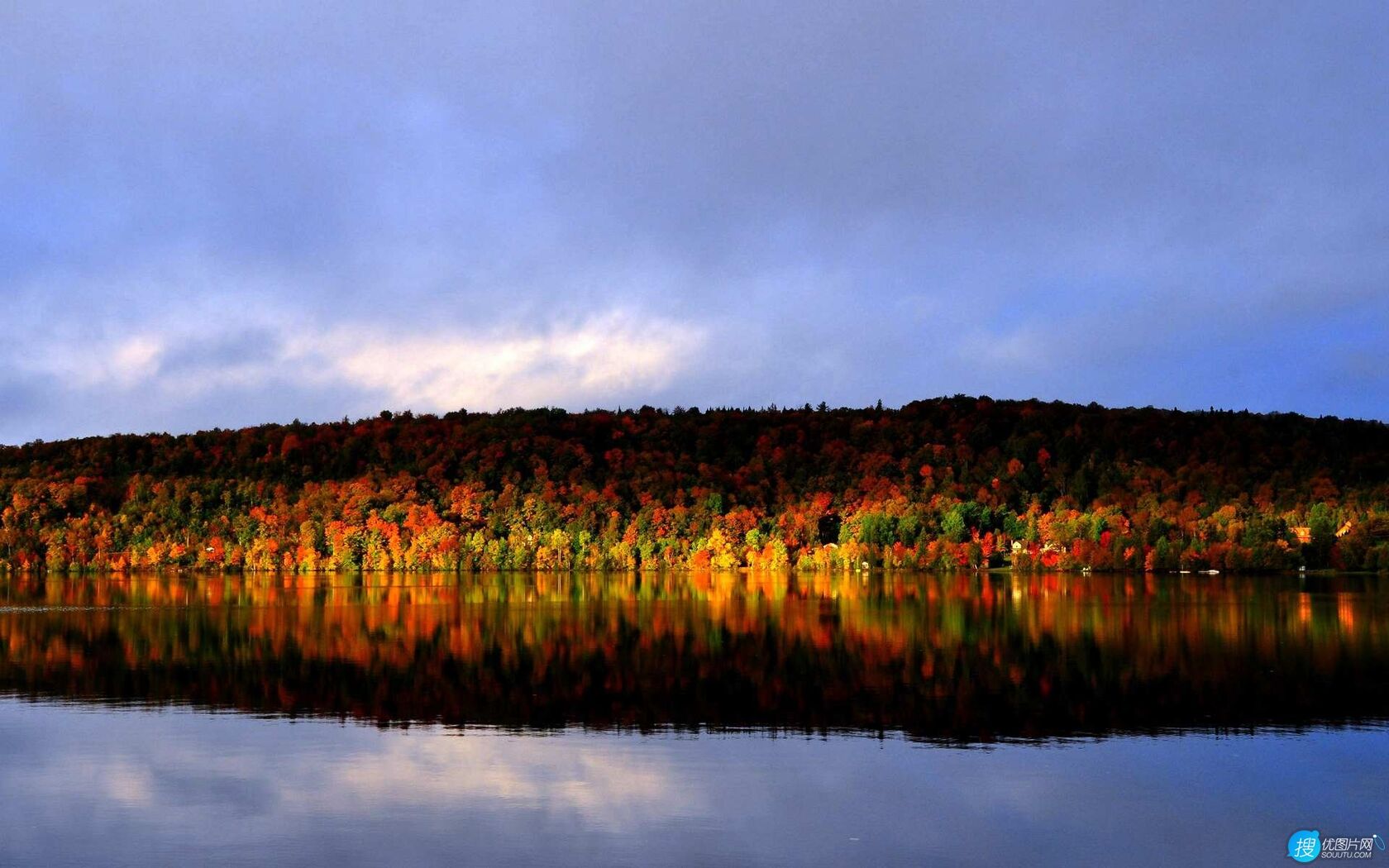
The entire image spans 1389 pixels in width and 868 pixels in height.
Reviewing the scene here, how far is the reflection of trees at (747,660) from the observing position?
4128cm

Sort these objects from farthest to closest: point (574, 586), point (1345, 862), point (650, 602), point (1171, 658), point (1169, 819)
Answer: point (574, 586) → point (650, 602) → point (1171, 658) → point (1169, 819) → point (1345, 862)

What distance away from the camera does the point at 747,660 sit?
5572 centimetres

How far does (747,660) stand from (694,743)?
20081mm

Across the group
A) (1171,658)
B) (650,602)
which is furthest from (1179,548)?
(1171,658)

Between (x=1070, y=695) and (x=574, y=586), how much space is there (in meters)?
99.0

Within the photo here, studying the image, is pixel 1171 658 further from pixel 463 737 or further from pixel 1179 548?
pixel 1179 548

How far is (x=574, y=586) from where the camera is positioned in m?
140

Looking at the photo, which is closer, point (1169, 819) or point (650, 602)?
point (1169, 819)
